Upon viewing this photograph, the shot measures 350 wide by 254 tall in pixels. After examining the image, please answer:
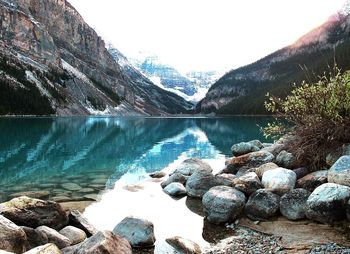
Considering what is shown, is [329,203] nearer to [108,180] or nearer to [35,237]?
[35,237]

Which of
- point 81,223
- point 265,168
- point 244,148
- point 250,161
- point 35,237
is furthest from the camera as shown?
point 244,148

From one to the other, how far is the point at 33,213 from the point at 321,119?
35.6ft

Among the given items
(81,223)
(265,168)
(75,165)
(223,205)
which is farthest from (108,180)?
(223,205)

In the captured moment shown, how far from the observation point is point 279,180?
1438cm

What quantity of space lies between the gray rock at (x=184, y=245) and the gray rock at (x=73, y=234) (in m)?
2.53

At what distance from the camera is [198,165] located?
22812mm

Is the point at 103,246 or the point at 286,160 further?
the point at 286,160

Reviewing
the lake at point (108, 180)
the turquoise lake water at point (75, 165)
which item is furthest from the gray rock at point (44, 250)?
the turquoise lake water at point (75, 165)

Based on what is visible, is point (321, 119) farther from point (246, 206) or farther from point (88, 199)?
point (88, 199)

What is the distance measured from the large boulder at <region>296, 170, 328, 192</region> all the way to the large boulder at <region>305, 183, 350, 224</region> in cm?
166

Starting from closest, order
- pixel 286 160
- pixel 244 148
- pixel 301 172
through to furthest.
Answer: pixel 301 172, pixel 286 160, pixel 244 148

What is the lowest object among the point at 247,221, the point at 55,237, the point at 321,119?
the point at 247,221

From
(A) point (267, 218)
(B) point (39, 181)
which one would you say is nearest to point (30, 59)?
(B) point (39, 181)

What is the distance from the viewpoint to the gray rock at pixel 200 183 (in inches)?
667
